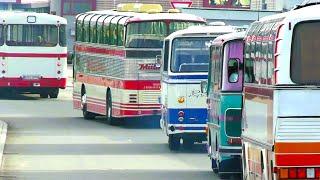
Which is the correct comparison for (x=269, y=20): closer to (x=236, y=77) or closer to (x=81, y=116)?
(x=236, y=77)

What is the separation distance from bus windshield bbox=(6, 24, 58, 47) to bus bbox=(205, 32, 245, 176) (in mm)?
25953

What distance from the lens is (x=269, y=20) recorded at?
1543 cm

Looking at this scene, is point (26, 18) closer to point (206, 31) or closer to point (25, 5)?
point (206, 31)

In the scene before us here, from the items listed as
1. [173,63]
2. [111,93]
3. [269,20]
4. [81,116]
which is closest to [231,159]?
[269,20]

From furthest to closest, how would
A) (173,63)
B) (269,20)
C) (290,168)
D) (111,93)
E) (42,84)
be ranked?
(42,84) → (111,93) → (173,63) → (269,20) → (290,168)

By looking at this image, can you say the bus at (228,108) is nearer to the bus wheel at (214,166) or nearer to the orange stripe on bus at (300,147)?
the bus wheel at (214,166)

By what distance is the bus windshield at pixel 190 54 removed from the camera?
26.9 meters

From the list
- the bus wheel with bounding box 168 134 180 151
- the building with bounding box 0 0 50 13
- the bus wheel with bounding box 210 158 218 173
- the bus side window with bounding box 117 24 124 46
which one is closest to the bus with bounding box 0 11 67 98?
the bus side window with bounding box 117 24 124 46

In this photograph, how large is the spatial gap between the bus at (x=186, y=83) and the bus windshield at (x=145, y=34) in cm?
549

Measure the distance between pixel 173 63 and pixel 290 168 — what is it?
13.7 metres

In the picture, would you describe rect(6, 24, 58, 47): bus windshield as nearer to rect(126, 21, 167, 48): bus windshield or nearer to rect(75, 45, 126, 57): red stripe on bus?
rect(75, 45, 126, 57): red stripe on bus

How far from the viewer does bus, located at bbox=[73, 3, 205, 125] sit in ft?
109

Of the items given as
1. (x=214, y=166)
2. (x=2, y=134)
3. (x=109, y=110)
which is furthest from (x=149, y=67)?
(x=214, y=166)

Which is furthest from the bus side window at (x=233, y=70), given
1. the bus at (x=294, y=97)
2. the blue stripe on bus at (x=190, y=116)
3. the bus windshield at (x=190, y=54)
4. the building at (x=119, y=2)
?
the building at (x=119, y=2)
